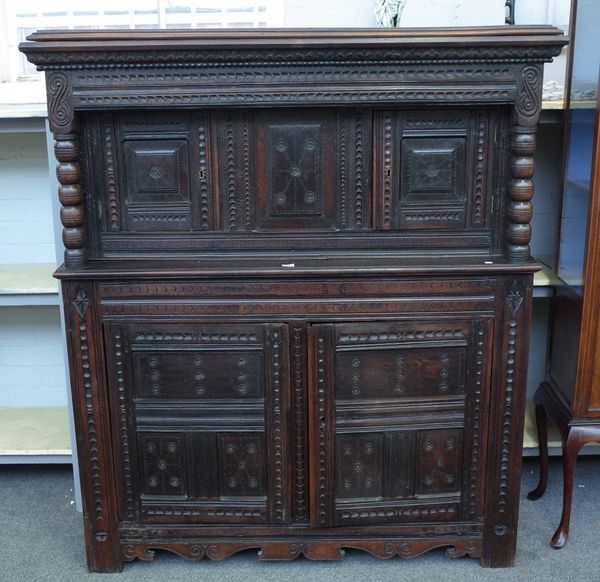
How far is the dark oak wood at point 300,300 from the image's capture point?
8.01ft

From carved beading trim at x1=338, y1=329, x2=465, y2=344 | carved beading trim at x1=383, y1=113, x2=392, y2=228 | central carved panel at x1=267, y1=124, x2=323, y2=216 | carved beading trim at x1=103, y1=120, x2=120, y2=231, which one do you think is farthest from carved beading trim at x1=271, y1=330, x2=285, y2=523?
carved beading trim at x1=103, y1=120, x2=120, y2=231

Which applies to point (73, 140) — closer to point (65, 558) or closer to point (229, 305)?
point (229, 305)

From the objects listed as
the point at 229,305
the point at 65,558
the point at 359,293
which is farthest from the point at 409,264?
the point at 65,558

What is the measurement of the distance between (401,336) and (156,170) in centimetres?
96

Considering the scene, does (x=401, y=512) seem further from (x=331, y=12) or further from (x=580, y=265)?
(x=331, y=12)

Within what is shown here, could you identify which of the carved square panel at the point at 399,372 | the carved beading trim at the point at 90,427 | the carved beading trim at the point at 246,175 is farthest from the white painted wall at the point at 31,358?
the carved square panel at the point at 399,372

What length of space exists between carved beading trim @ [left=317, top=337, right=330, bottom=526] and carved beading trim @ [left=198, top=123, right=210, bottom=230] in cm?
55

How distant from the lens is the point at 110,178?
251 centimetres

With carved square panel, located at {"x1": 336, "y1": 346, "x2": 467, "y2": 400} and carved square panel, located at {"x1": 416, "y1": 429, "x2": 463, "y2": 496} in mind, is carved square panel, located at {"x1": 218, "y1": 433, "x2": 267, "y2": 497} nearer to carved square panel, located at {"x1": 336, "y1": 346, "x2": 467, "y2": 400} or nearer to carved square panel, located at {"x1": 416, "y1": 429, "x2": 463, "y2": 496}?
carved square panel, located at {"x1": 336, "y1": 346, "x2": 467, "y2": 400}

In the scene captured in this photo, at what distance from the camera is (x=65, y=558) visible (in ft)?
9.12

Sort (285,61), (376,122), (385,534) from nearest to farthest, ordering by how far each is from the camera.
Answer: (285,61) < (376,122) < (385,534)

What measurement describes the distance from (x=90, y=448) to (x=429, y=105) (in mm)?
1580

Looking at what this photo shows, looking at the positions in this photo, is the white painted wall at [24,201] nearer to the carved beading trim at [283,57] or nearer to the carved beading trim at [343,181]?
the carved beading trim at [283,57]

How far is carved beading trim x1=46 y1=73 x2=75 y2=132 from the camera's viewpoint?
2.34m
